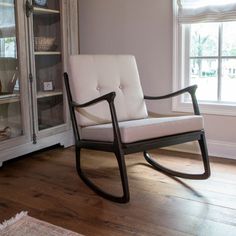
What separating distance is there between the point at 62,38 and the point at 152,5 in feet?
2.74

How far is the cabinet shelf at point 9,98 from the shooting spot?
2.57m

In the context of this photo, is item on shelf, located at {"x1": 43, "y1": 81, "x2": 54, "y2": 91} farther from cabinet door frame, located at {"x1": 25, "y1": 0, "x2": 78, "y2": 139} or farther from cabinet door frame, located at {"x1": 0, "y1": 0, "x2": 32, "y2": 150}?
cabinet door frame, located at {"x1": 0, "y1": 0, "x2": 32, "y2": 150}

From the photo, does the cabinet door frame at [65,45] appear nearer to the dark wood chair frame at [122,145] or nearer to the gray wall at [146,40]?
the gray wall at [146,40]

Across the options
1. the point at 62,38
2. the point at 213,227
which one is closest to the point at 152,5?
the point at 62,38

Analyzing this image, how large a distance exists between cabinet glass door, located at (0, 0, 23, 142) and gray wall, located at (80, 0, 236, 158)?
2.88 ft

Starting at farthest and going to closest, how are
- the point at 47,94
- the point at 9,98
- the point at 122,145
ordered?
the point at 47,94 < the point at 9,98 < the point at 122,145

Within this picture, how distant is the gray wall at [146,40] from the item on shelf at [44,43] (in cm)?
43

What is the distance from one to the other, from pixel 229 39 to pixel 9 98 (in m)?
1.79

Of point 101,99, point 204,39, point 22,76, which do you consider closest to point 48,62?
point 22,76

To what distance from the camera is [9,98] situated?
2.61m

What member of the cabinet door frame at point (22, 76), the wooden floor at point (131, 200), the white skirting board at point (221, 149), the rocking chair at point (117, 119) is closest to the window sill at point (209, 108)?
the white skirting board at point (221, 149)

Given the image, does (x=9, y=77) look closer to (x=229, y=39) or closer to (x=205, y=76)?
(x=205, y=76)

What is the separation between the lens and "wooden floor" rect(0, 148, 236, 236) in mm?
1651

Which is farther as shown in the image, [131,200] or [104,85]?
[104,85]
